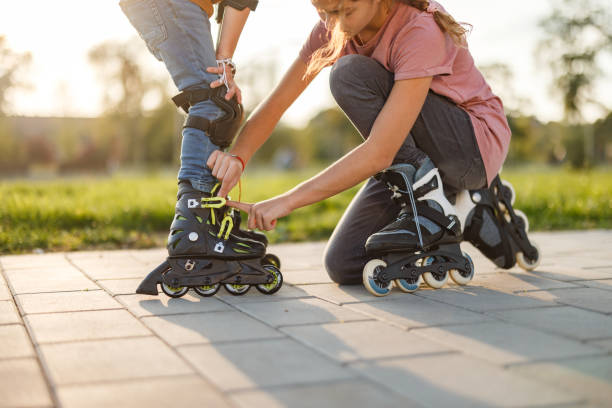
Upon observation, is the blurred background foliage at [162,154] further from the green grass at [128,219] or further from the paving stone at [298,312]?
the paving stone at [298,312]

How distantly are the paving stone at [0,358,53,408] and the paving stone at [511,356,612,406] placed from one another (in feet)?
3.85

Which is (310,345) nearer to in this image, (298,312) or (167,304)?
(298,312)

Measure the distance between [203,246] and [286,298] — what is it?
0.40 m

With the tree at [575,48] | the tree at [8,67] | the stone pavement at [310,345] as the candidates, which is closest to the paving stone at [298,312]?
the stone pavement at [310,345]

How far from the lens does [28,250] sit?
4203 mm

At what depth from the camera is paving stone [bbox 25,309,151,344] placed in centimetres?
208

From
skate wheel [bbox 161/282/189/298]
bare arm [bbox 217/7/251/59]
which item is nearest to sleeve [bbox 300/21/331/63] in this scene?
bare arm [bbox 217/7/251/59]

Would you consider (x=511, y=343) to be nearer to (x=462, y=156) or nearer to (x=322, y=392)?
(x=322, y=392)

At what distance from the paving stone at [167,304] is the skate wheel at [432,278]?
0.86 metres

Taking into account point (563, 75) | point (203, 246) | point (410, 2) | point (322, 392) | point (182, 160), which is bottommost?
point (322, 392)

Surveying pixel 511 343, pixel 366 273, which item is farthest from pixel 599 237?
pixel 511 343

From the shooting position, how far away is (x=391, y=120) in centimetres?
257

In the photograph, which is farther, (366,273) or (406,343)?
(366,273)

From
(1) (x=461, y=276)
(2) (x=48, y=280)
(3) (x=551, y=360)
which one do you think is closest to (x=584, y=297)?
(1) (x=461, y=276)
